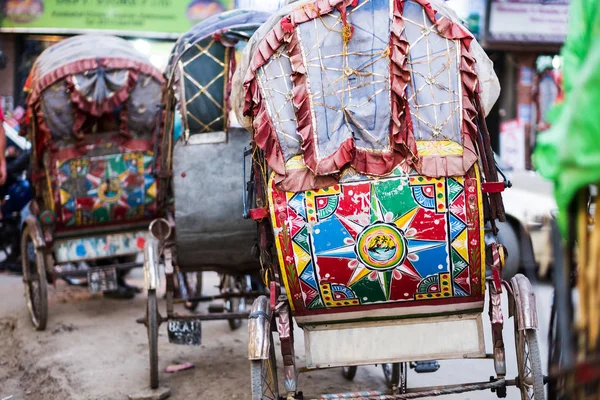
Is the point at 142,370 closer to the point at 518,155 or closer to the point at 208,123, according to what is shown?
the point at 208,123

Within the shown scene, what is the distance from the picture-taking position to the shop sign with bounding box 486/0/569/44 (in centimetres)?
1812

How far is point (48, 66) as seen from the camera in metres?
7.30

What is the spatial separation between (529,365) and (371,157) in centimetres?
116

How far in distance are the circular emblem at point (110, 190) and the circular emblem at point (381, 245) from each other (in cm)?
370

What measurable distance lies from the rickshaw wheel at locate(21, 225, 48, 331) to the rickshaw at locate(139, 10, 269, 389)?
1781mm

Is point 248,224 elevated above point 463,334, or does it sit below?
above

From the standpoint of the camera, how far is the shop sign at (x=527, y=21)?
59.5ft

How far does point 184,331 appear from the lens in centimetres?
580

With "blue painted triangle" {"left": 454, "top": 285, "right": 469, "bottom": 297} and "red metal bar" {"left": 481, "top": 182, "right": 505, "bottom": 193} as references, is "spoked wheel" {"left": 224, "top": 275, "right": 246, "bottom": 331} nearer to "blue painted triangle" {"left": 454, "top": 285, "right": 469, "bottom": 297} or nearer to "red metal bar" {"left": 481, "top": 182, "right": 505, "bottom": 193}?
"blue painted triangle" {"left": 454, "top": 285, "right": 469, "bottom": 297}

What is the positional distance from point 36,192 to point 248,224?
8.92 ft

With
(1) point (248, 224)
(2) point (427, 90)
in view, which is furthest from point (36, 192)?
(2) point (427, 90)

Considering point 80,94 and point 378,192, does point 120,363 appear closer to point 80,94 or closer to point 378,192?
point 80,94

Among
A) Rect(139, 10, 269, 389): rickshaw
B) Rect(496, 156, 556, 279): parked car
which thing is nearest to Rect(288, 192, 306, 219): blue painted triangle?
Rect(139, 10, 269, 389): rickshaw

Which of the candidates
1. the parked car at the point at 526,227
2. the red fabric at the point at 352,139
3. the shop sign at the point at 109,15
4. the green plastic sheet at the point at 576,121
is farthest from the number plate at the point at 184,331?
the shop sign at the point at 109,15
